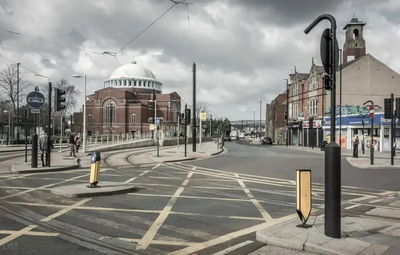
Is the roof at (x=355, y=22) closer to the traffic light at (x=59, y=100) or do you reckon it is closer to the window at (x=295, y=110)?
the window at (x=295, y=110)

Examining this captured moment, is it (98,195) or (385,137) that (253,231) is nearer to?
(98,195)

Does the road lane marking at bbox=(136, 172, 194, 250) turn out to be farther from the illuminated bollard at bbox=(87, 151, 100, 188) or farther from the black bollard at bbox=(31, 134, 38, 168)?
the black bollard at bbox=(31, 134, 38, 168)

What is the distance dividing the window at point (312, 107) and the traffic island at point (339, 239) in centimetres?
4865

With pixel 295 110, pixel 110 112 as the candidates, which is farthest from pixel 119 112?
pixel 295 110

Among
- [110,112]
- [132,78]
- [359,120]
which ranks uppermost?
[132,78]

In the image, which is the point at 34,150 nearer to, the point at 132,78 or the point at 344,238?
the point at 344,238

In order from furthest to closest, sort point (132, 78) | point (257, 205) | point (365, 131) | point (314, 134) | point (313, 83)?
point (132, 78)
point (313, 83)
point (314, 134)
point (365, 131)
point (257, 205)

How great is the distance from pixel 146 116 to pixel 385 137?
66.6m

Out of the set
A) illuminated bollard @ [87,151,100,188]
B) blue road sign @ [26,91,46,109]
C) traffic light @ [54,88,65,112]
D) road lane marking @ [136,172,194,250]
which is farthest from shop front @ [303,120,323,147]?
road lane marking @ [136,172,194,250]

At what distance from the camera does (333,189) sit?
5.58 meters

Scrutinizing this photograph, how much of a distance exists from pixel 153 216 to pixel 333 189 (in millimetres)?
3626

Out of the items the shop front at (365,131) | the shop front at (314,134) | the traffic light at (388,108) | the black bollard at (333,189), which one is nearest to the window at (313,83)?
the shop front at (314,134)

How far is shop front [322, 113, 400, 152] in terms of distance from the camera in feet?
117

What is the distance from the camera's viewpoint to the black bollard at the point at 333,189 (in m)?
5.53
